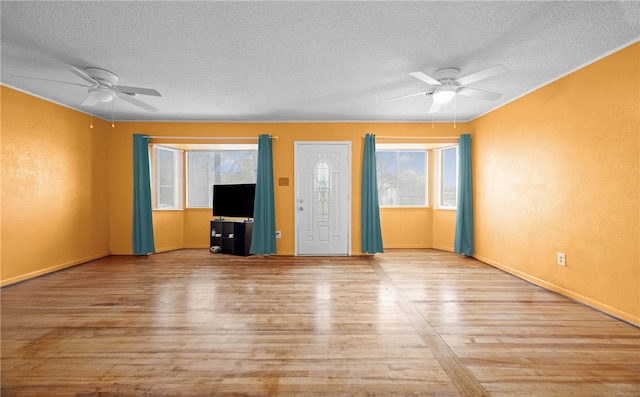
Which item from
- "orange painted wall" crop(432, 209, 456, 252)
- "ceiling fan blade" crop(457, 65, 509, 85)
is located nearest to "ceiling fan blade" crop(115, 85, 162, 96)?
"ceiling fan blade" crop(457, 65, 509, 85)

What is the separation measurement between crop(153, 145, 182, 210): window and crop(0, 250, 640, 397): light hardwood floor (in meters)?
2.23

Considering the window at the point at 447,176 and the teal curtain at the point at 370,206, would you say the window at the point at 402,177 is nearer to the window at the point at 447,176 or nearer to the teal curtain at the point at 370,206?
the window at the point at 447,176

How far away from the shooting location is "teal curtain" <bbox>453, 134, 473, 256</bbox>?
16.5 ft

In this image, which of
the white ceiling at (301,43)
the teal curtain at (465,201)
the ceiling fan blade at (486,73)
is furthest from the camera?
the teal curtain at (465,201)

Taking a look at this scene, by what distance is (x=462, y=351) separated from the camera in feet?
6.72

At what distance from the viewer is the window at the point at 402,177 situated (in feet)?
20.4

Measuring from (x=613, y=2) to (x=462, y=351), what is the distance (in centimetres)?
276

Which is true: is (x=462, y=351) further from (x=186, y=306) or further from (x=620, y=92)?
(x=620, y=92)

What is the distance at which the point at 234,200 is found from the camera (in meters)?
5.52

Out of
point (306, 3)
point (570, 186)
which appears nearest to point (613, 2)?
point (570, 186)

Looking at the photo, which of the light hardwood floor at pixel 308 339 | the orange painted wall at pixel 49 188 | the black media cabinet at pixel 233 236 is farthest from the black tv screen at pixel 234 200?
the orange painted wall at pixel 49 188

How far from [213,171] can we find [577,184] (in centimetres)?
610

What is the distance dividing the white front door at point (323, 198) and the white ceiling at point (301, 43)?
4.65 ft

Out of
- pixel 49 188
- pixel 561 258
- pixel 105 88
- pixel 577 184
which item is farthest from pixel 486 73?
pixel 49 188
